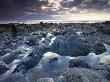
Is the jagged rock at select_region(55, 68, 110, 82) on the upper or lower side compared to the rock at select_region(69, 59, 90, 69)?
upper

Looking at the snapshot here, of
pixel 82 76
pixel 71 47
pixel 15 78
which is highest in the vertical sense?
pixel 82 76

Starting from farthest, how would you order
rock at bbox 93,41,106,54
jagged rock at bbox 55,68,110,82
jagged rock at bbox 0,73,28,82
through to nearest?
rock at bbox 93,41,106,54, jagged rock at bbox 0,73,28,82, jagged rock at bbox 55,68,110,82

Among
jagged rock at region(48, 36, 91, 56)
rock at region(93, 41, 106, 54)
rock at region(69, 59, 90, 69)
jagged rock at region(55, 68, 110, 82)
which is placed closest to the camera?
jagged rock at region(55, 68, 110, 82)

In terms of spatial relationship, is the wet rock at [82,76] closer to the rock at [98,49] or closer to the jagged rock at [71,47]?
the jagged rock at [71,47]

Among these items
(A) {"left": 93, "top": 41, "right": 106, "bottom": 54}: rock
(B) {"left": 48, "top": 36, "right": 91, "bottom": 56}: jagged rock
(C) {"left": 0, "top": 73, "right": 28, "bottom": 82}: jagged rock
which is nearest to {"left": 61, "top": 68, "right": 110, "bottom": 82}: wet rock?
(C) {"left": 0, "top": 73, "right": 28, "bottom": 82}: jagged rock

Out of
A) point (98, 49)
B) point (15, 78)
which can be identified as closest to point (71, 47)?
point (98, 49)

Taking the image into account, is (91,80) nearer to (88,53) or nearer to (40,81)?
(40,81)

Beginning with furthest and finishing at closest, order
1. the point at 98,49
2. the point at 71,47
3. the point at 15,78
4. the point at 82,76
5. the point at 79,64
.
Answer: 1. the point at 98,49
2. the point at 71,47
3. the point at 79,64
4. the point at 15,78
5. the point at 82,76

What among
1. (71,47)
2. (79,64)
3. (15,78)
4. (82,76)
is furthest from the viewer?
(71,47)

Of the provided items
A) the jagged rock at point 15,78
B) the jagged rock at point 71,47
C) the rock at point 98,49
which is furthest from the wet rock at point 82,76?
the rock at point 98,49

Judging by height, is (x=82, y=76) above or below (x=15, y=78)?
above

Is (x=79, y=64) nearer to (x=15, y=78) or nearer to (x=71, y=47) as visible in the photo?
(x=15, y=78)

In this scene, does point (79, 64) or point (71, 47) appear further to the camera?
point (71, 47)

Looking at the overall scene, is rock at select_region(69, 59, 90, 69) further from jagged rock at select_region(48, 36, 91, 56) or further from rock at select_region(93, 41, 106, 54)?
rock at select_region(93, 41, 106, 54)
